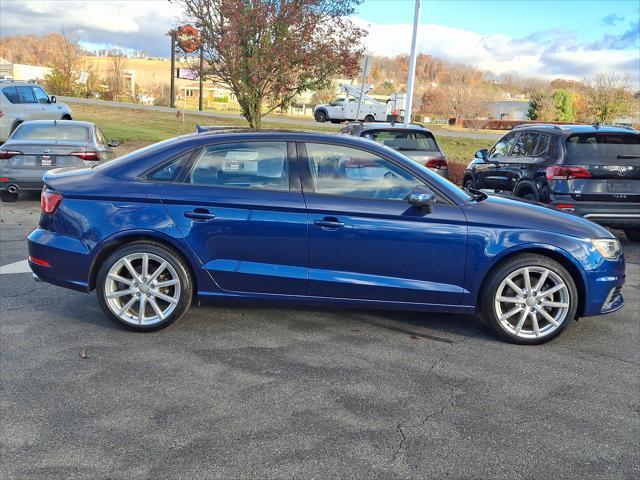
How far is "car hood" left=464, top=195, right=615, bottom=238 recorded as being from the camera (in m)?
4.67

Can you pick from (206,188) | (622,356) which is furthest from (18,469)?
(622,356)

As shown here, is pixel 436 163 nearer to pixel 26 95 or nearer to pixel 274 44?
pixel 274 44

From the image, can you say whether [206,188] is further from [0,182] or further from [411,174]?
[0,182]

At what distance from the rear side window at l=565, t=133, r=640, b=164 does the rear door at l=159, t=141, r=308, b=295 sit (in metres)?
4.62

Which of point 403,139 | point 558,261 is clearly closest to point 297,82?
point 403,139

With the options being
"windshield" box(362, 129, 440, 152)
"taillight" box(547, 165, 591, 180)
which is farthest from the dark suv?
"windshield" box(362, 129, 440, 152)

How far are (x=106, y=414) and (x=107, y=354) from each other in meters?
0.93

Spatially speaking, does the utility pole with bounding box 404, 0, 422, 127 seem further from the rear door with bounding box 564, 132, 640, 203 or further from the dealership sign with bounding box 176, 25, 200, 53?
the rear door with bounding box 564, 132, 640, 203

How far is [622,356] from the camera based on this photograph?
4.63 m

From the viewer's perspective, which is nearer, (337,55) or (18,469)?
(18,469)

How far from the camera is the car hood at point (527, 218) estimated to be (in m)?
4.67

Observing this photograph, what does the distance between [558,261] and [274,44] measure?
378 inches

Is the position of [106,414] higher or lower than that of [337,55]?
lower

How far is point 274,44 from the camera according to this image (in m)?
12.9
